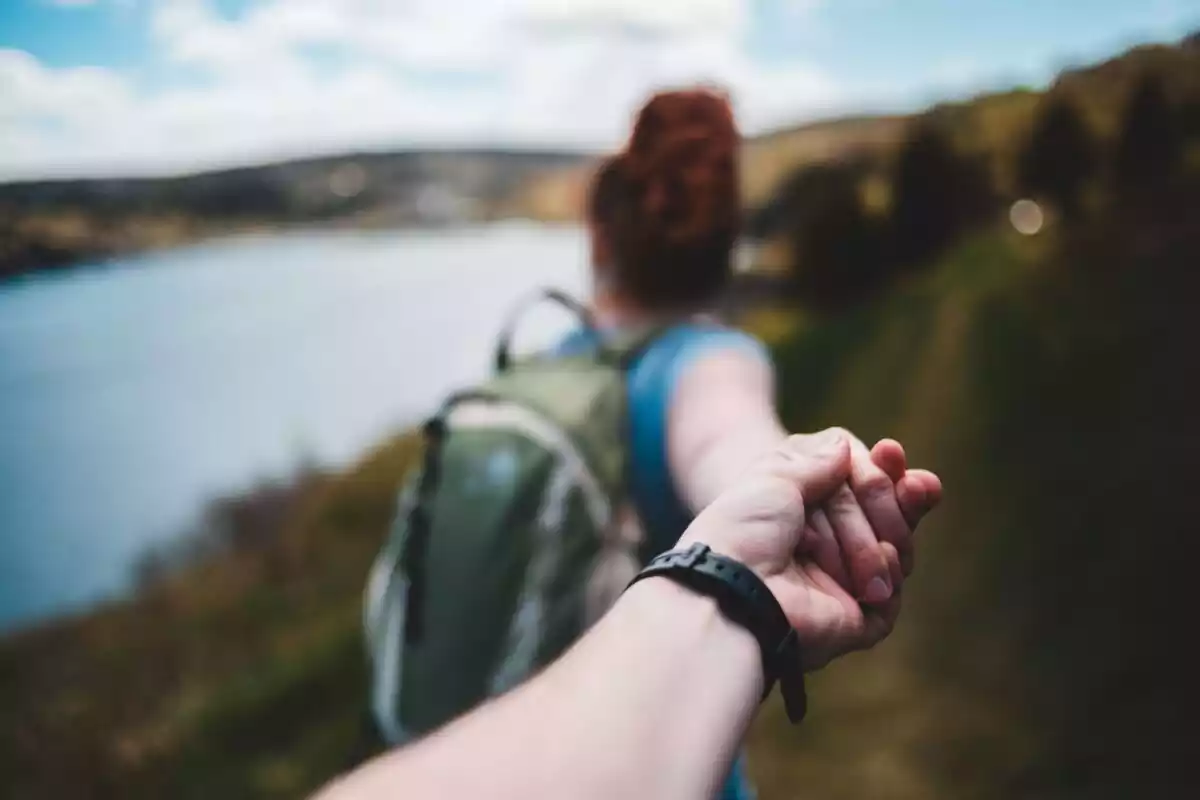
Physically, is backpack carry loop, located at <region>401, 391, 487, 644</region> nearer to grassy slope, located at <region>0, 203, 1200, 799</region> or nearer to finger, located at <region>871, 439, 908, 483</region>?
finger, located at <region>871, 439, 908, 483</region>

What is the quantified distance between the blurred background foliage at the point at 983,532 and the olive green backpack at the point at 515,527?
342mm

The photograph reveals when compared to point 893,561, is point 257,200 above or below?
→ above

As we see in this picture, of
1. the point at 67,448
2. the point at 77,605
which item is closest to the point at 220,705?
the point at 77,605

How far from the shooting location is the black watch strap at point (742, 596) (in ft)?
1.00

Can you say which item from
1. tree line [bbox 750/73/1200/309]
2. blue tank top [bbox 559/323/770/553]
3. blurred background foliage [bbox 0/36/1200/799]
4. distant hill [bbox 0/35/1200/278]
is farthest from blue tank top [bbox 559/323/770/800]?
tree line [bbox 750/73/1200/309]

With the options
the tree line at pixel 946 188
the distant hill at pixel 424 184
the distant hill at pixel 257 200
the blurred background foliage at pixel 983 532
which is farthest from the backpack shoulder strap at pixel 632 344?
the distant hill at pixel 257 200

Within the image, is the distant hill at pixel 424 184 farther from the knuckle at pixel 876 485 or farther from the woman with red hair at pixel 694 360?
the knuckle at pixel 876 485

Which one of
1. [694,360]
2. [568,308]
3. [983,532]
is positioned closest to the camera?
[694,360]

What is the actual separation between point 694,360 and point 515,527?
152mm

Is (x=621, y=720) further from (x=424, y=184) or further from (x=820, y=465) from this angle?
(x=424, y=184)

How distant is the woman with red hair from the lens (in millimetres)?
355

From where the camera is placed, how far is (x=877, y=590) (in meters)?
0.35

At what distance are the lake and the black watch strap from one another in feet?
4.34

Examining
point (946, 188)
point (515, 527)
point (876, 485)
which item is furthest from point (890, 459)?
point (946, 188)
